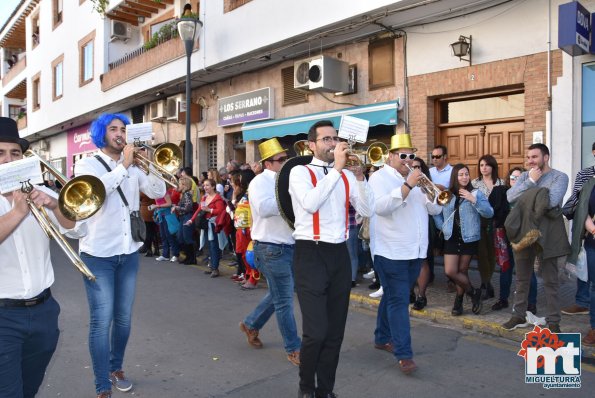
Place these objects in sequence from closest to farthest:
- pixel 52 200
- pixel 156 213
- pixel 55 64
→ pixel 52 200 < pixel 156 213 < pixel 55 64

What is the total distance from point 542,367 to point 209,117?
13.5m

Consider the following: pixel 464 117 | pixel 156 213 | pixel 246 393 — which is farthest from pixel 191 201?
pixel 246 393

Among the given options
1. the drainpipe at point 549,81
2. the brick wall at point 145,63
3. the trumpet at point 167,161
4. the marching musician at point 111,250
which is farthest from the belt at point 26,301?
the brick wall at point 145,63

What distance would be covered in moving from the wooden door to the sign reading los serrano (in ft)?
16.8

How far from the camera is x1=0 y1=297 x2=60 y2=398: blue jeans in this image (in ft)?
8.14

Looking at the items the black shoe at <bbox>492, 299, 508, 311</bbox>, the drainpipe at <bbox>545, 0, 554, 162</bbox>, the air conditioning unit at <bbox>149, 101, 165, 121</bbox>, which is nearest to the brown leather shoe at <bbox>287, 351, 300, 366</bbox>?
the black shoe at <bbox>492, 299, 508, 311</bbox>

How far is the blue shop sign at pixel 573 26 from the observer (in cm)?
725

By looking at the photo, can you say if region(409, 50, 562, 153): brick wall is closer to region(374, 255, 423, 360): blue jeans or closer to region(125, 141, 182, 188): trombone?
region(374, 255, 423, 360): blue jeans

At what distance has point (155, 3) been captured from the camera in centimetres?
1828

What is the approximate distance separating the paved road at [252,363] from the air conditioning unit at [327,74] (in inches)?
236

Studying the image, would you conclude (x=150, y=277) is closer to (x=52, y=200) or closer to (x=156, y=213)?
(x=156, y=213)

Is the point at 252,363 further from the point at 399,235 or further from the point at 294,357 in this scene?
the point at 399,235

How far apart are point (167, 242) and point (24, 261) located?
843 centimetres

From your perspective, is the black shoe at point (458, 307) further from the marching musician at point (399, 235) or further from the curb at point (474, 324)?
the marching musician at point (399, 235)
